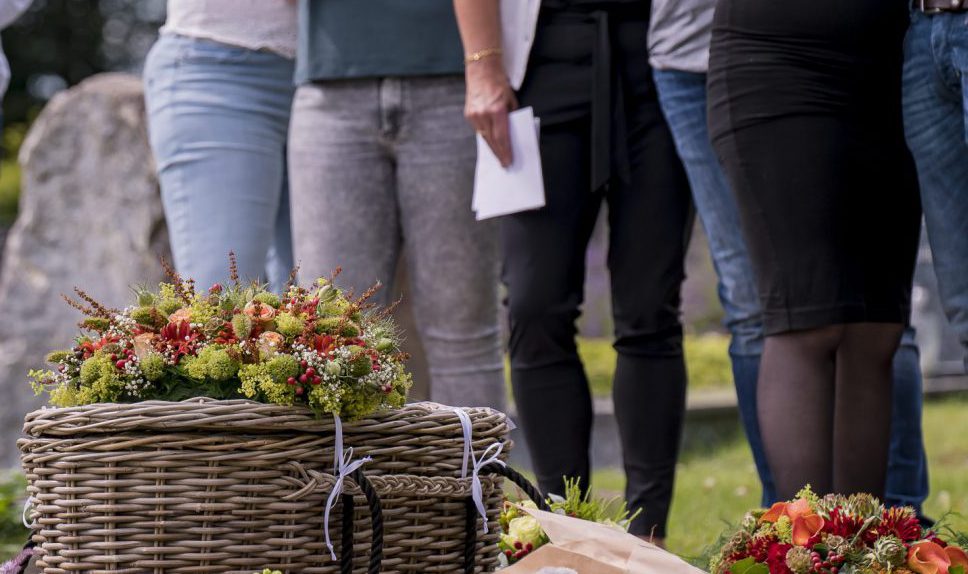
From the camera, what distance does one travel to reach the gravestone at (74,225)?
5.19 metres

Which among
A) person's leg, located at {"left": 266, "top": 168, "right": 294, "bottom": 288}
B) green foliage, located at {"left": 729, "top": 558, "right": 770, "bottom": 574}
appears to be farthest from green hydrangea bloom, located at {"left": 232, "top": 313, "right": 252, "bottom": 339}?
person's leg, located at {"left": 266, "top": 168, "right": 294, "bottom": 288}

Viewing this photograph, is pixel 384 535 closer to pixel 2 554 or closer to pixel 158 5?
pixel 2 554

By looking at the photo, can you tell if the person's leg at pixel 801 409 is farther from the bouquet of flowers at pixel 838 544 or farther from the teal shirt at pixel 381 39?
the teal shirt at pixel 381 39

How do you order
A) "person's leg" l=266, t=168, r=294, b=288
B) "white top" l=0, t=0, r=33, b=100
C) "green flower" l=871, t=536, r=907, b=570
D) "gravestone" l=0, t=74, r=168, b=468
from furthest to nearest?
"gravestone" l=0, t=74, r=168, b=468
"person's leg" l=266, t=168, r=294, b=288
"white top" l=0, t=0, r=33, b=100
"green flower" l=871, t=536, r=907, b=570

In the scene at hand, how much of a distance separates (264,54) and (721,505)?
213cm

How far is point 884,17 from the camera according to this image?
2.33 m

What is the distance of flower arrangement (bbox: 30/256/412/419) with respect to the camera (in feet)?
5.51

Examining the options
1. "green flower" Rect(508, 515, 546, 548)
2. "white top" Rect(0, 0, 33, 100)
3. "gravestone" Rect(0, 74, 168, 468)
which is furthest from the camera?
"gravestone" Rect(0, 74, 168, 468)

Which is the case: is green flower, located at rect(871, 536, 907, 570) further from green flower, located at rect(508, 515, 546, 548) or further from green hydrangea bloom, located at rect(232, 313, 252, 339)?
green hydrangea bloom, located at rect(232, 313, 252, 339)

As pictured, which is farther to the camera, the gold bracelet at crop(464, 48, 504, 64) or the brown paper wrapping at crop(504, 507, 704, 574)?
the gold bracelet at crop(464, 48, 504, 64)

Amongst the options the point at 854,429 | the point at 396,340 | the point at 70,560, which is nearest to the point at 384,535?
the point at 396,340

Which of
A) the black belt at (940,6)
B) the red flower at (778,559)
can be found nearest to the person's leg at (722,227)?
the black belt at (940,6)

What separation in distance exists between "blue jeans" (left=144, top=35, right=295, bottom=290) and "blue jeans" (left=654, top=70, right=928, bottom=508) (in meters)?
1.06

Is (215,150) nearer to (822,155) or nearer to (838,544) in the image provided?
(822,155)
